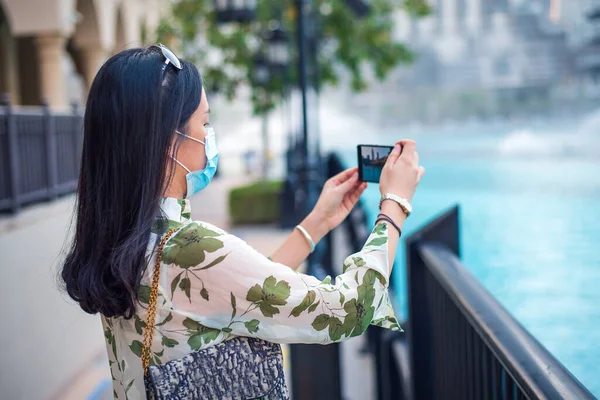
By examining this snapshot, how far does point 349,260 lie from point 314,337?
18 cm

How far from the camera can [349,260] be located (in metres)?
1.62

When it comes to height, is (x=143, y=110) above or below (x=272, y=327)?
above

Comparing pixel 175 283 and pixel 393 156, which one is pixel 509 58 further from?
pixel 175 283

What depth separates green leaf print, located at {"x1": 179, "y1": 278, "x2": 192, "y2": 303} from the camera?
157cm

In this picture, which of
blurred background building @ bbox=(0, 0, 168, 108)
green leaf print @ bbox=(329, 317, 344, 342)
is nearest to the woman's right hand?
green leaf print @ bbox=(329, 317, 344, 342)

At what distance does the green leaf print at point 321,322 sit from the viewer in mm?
1562

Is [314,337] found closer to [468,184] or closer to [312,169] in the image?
[468,184]

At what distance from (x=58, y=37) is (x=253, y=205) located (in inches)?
236

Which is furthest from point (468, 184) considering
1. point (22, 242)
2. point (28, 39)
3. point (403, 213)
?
point (28, 39)

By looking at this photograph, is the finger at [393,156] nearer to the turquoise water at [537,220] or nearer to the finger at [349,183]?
the finger at [349,183]

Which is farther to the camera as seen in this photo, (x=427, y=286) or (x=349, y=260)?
(x=427, y=286)

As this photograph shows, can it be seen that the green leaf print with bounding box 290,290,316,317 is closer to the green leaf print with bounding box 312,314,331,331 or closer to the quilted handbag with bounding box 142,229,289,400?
the green leaf print with bounding box 312,314,331,331

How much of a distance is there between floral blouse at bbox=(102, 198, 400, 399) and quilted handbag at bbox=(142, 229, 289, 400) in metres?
0.02

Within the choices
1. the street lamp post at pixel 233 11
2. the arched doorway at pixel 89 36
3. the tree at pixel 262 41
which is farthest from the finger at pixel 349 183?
the arched doorway at pixel 89 36
